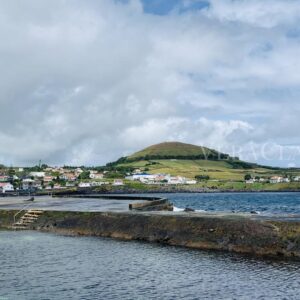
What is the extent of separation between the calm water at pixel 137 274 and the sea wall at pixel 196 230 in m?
2.64

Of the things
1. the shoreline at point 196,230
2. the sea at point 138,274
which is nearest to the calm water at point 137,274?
the sea at point 138,274

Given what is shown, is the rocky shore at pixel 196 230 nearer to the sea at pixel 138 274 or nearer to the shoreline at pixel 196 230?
the shoreline at pixel 196 230

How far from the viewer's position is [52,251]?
3912 centimetres

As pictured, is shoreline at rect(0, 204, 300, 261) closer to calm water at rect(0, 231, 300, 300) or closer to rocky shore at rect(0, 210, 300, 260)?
rocky shore at rect(0, 210, 300, 260)

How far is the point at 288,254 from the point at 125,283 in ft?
46.5

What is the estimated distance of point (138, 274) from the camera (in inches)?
1166

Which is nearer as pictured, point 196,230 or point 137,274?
point 137,274

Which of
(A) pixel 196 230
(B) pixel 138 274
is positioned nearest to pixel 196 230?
(A) pixel 196 230

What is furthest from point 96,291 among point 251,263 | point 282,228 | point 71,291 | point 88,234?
point 88,234

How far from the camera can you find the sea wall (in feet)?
122

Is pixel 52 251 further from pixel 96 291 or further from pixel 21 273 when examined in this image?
pixel 96 291

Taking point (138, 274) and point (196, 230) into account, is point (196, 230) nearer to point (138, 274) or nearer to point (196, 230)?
point (196, 230)

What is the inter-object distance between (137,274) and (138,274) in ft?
0.20

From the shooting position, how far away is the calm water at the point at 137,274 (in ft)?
81.8
